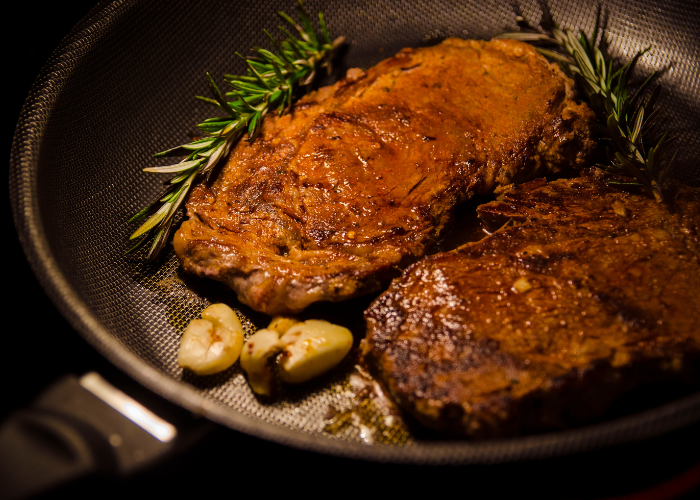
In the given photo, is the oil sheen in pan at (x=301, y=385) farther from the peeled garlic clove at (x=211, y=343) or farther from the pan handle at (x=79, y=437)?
the pan handle at (x=79, y=437)

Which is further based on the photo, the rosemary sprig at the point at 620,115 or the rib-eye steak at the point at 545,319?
the rosemary sprig at the point at 620,115

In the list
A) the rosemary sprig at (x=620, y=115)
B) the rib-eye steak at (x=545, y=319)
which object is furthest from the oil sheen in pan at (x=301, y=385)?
the rosemary sprig at (x=620, y=115)

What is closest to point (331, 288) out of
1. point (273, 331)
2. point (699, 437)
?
point (273, 331)

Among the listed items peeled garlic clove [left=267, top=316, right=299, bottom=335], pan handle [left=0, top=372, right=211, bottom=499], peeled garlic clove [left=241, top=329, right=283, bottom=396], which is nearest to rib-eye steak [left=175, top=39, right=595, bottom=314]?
peeled garlic clove [left=267, top=316, right=299, bottom=335]

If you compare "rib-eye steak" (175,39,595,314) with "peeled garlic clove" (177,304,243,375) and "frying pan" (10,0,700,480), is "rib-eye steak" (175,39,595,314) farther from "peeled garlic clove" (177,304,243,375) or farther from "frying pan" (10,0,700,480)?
"frying pan" (10,0,700,480)

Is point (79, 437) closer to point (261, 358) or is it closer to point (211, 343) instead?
point (211, 343)
